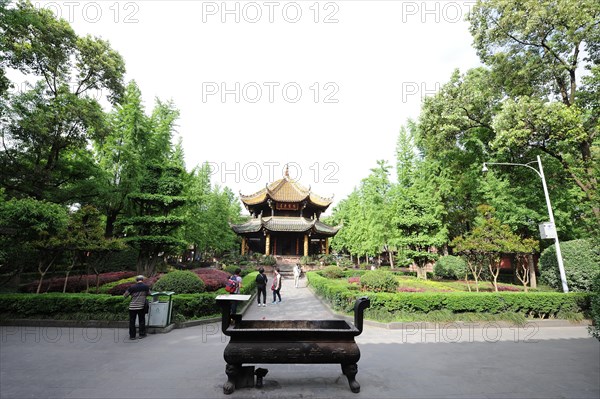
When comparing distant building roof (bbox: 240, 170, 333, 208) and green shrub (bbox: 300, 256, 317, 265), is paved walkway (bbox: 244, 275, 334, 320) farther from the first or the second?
distant building roof (bbox: 240, 170, 333, 208)

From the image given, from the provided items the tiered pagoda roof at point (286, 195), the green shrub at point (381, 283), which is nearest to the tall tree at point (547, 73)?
the green shrub at point (381, 283)

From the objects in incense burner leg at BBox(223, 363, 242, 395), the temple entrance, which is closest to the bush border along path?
incense burner leg at BBox(223, 363, 242, 395)

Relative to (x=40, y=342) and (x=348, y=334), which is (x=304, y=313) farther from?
(x=40, y=342)

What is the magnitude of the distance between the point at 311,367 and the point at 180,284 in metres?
→ 6.33

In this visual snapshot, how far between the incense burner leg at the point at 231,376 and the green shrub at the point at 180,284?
621 cm

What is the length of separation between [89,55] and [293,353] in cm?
2395

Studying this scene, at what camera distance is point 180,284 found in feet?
32.2

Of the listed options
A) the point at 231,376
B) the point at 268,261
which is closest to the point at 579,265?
the point at 231,376

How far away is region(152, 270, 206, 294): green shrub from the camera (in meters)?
9.69

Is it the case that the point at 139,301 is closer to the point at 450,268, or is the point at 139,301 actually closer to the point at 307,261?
the point at 450,268

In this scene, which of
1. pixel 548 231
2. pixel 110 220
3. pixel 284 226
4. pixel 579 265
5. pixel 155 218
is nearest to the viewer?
pixel 548 231

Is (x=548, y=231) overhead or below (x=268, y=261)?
overhead

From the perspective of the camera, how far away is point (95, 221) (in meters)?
11.3

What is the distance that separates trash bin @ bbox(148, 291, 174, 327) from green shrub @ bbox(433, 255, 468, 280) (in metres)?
18.8
